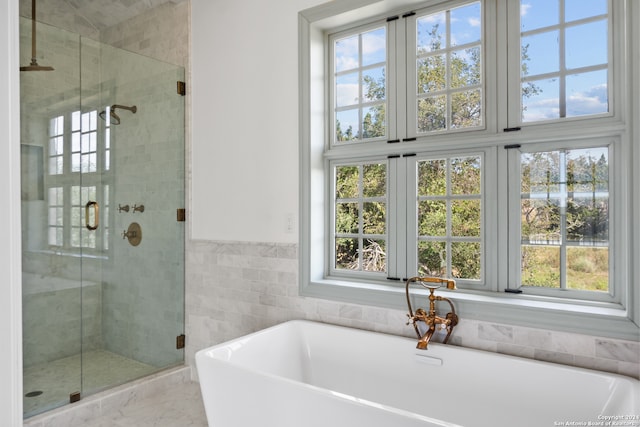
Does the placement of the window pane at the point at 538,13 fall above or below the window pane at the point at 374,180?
above

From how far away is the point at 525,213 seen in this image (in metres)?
2.01

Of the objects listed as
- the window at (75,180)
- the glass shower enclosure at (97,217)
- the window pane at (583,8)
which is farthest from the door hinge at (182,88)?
the window pane at (583,8)

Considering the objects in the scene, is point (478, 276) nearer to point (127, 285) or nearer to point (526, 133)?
point (526, 133)

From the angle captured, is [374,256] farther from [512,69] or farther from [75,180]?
[75,180]

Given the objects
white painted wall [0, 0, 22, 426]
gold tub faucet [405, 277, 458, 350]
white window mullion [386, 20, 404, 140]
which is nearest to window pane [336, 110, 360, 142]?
white window mullion [386, 20, 404, 140]

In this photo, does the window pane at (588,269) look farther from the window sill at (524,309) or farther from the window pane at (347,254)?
the window pane at (347,254)

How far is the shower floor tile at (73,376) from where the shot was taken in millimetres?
2311

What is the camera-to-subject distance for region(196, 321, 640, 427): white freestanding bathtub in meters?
1.48

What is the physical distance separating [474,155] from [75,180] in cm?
226

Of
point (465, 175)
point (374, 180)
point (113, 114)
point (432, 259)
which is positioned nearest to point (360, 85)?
point (374, 180)

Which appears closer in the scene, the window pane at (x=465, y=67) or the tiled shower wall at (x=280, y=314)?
the tiled shower wall at (x=280, y=314)

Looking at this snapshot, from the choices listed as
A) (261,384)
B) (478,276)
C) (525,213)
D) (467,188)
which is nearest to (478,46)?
(467,188)

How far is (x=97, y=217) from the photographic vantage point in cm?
264

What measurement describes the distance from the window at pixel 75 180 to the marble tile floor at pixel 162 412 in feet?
3.28
